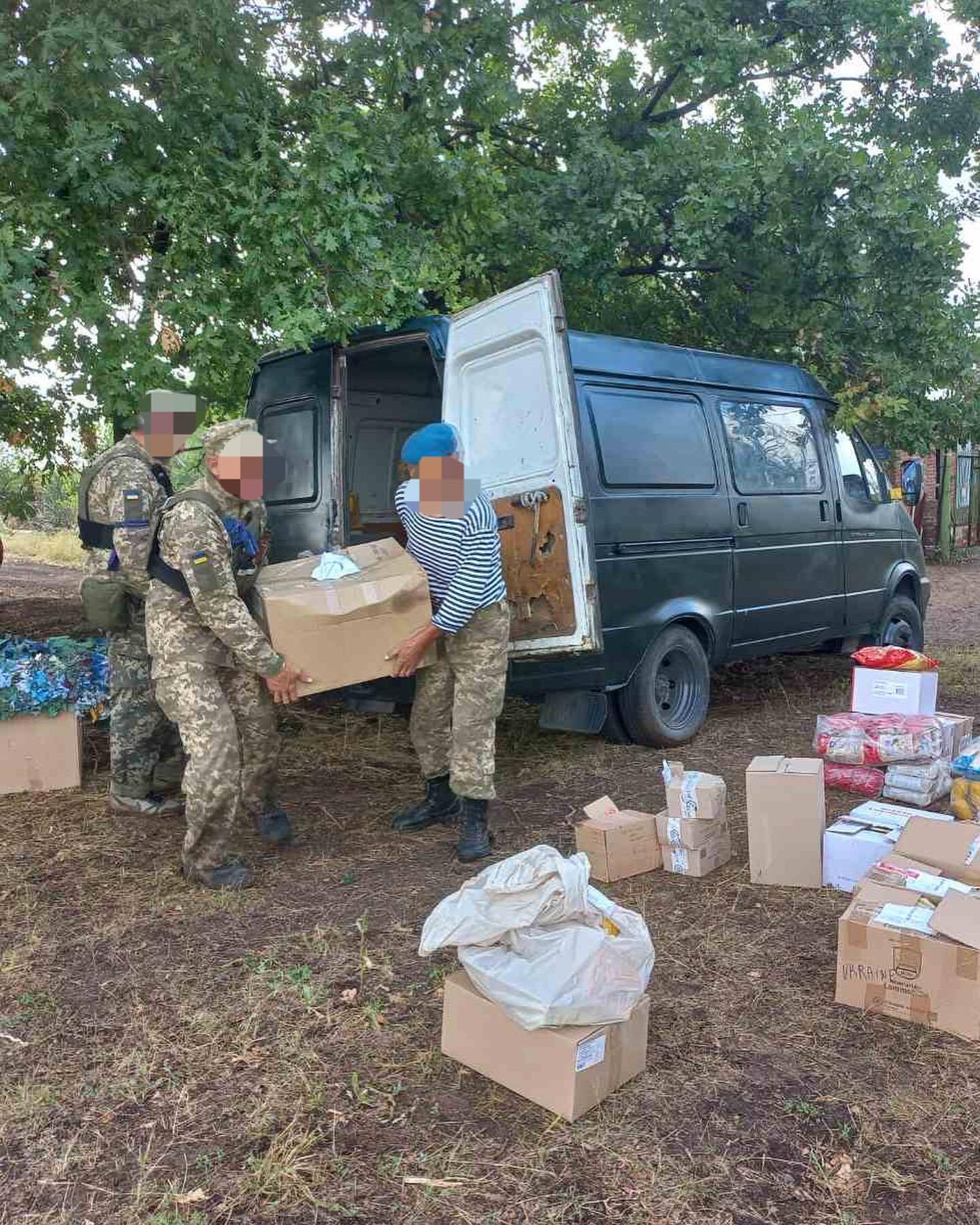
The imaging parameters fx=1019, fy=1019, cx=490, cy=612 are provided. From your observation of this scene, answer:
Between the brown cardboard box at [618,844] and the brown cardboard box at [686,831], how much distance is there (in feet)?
0.14

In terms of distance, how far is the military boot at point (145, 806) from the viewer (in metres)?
4.95

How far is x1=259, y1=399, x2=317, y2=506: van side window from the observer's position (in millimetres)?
5953

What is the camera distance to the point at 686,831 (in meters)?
4.06

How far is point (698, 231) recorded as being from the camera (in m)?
7.32

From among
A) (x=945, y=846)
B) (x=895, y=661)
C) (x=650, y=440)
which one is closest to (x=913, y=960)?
(x=945, y=846)

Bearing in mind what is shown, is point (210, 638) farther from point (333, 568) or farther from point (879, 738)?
point (879, 738)

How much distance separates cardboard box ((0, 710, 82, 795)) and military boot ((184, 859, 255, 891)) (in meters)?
1.67

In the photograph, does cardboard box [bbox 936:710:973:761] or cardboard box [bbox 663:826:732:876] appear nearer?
cardboard box [bbox 663:826:732:876]

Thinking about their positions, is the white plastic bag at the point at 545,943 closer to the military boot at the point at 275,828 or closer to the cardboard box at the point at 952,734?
the military boot at the point at 275,828

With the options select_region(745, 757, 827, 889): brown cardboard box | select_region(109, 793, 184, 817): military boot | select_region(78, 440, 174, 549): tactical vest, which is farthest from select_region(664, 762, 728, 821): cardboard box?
select_region(78, 440, 174, 549): tactical vest

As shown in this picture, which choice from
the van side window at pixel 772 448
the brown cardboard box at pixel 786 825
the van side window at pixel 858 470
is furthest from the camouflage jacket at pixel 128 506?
the van side window at pixel 858 470

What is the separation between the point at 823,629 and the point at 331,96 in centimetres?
461

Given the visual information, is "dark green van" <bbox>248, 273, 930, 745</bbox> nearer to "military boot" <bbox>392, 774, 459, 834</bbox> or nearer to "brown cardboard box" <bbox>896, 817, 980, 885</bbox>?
"military boot" <bbox>392, 774, 459, 834</bbox>

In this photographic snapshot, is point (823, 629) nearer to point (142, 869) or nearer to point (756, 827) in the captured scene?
point (756, 827)
